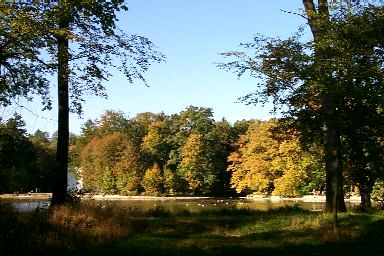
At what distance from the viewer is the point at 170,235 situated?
11.5m

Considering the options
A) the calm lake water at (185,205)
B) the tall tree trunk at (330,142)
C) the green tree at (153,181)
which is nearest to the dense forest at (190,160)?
the green tree at (153,181)

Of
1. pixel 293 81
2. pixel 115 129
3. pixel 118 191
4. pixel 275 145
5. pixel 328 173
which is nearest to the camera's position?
pixel 293 81

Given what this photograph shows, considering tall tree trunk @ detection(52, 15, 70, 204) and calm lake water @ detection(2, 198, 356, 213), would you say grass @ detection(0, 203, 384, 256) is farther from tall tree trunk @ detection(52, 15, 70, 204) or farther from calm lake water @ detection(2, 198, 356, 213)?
calm lake water @ detection(2, 198, 356, 213)

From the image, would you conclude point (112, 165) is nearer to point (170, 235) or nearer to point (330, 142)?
point (330, 142)

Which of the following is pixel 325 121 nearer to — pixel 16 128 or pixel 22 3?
pixel 22 3

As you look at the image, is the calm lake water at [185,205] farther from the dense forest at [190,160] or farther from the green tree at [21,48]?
the dense forest at [190,160]

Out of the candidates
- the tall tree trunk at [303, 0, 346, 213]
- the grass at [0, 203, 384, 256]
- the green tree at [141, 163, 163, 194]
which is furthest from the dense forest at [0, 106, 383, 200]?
the grass at [0, 203, 384, 256]

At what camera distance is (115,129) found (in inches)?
3922

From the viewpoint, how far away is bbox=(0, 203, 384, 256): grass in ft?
29.9

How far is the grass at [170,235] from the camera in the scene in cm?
912

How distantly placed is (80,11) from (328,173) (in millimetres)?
10709

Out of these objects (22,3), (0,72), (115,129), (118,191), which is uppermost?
(115,129)

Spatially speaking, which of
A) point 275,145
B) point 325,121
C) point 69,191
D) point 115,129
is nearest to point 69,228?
point 69,191

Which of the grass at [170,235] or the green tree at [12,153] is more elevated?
the green tree at [12,153]
